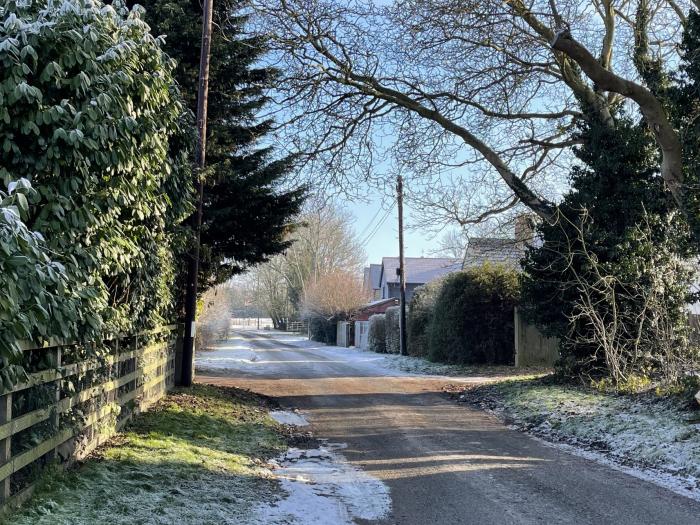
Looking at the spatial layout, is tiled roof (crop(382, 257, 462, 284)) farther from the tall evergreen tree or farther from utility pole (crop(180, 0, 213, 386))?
utility pole (crop(180, 0, 213, 386))

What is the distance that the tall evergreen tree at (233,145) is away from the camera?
1302 cm

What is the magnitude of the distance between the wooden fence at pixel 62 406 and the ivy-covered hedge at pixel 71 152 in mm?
378

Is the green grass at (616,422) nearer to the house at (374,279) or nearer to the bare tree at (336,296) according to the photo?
the bare tree at (336,296)

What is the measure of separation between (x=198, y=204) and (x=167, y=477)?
6.53m

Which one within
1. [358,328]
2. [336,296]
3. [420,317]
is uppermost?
[336,296]

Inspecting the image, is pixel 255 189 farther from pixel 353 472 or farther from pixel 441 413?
pixel 353 472

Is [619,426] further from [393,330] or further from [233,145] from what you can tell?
[393,330]

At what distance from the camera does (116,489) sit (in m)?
5.30

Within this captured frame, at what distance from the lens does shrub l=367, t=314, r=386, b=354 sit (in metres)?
33.8

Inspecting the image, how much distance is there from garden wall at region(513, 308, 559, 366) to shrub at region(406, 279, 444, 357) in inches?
248

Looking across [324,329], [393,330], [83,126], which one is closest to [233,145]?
[83,126]

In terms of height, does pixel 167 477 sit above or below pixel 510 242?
below

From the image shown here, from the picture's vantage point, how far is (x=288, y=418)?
11.0 m

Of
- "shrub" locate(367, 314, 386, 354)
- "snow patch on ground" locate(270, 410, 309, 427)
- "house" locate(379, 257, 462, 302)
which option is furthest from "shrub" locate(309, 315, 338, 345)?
"snow patch on ground" locate(270, 410, 309, 427)
